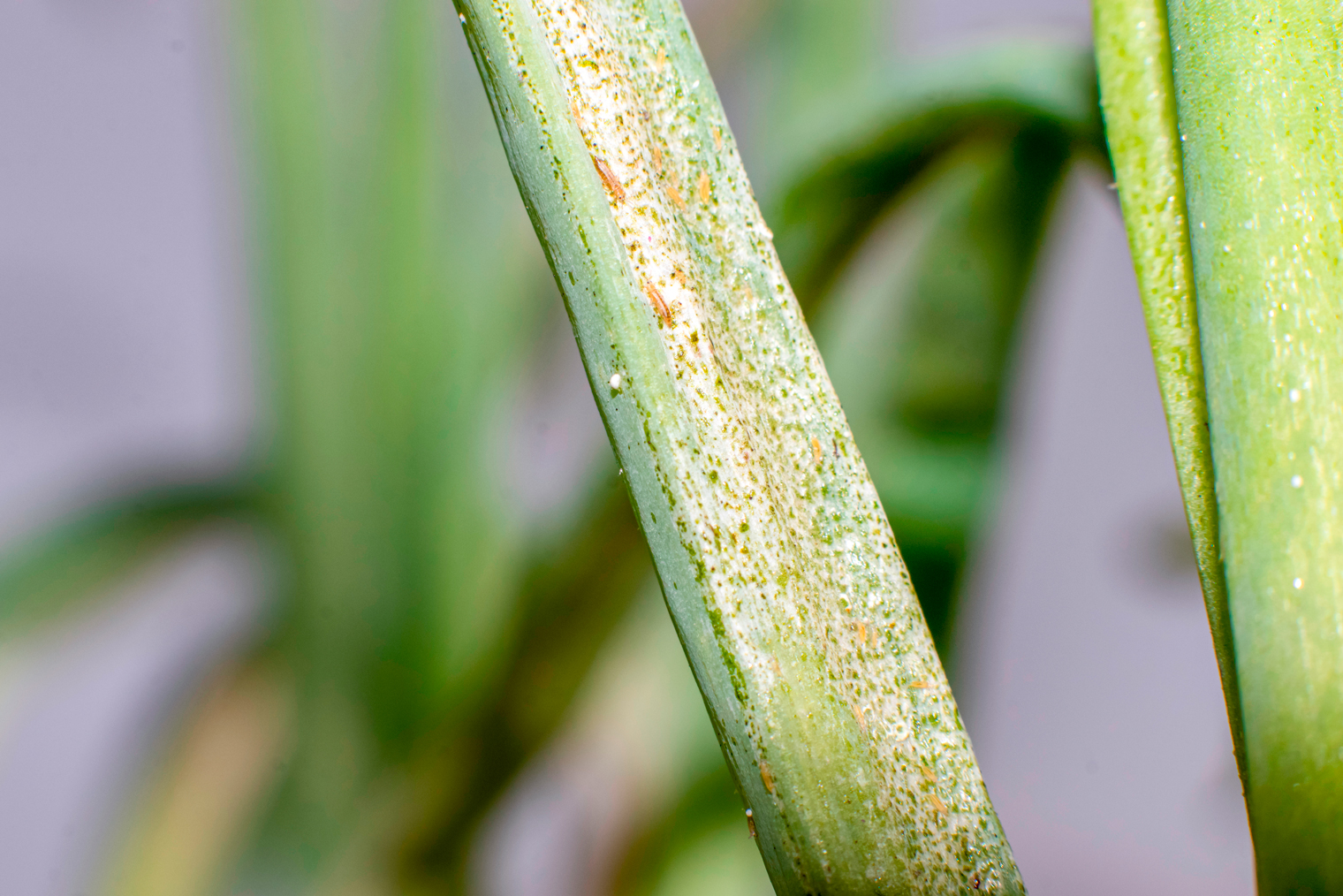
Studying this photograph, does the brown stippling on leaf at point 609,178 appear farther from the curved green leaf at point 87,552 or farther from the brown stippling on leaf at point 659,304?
the curved green leaf at point 87,552

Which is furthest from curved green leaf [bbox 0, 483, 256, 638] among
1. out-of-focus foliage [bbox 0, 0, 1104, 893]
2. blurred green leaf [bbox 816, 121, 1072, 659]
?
blurred green leaf [bbox 816, 121, 1072, 659]

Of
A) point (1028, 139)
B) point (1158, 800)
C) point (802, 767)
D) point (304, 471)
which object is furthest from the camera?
point (1158, 800)

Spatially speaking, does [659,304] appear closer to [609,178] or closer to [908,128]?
A: [609,178]

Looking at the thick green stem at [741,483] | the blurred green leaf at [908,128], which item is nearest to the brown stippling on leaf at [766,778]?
the thick green stem at [741,483]

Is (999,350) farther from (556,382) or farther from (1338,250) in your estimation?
(556,382)

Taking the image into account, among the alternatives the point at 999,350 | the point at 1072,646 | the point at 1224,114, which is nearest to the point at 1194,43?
the point at 1224,114

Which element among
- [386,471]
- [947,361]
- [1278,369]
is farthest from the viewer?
[386,471]

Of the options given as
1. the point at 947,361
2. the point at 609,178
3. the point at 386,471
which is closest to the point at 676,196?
the point at 609,178
